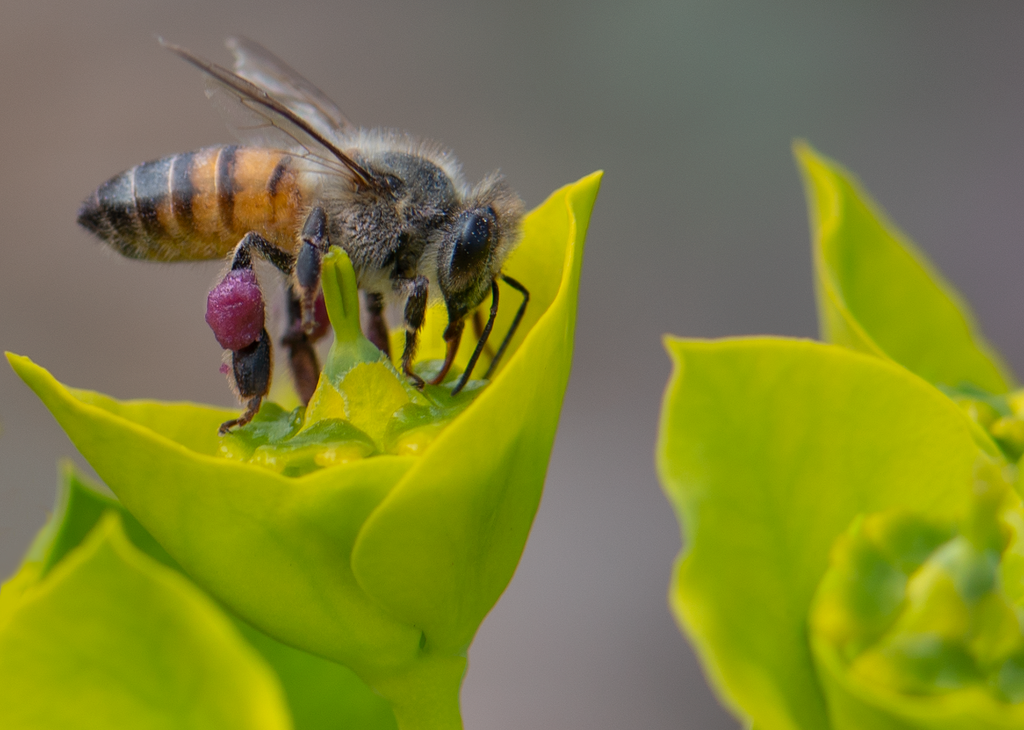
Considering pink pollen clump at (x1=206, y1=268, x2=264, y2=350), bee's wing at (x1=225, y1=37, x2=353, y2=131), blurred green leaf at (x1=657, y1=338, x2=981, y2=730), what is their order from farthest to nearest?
bee's wing at (x1=225, y1=37, x2=353, y2=131), pink pollen clump at (x1=206, y1=268, x2=264, y2=350), blurred green leaf at (x1=657, y1=338, x2=981, y2=730)

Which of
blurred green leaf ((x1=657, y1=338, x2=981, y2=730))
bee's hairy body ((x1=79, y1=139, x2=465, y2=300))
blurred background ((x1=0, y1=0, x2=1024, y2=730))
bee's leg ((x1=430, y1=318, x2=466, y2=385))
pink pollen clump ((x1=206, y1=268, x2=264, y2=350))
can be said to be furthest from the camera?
blurred background ((x1=0, y1=0, x2=1024, y2=730))

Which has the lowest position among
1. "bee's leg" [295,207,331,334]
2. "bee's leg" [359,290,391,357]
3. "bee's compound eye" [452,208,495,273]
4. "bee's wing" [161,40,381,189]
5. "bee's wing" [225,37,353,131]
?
"bee's leg" [359,290,391,357]

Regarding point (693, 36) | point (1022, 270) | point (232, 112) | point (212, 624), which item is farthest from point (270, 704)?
point (693, 36)

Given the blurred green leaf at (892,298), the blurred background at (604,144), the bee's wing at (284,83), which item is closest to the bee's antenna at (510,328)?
the blurred green leaf at (892,298)

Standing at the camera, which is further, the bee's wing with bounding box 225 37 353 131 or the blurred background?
the blurred background

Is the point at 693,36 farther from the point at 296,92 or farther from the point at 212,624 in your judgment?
the point at 212,624

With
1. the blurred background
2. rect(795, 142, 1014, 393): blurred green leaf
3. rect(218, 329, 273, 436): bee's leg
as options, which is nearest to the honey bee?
rect(218, 329, 273, 436): bee's leg

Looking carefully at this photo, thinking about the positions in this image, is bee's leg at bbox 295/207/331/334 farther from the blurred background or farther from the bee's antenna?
the blurred background

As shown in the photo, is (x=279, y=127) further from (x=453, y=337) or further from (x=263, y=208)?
(x=453, y=337)
